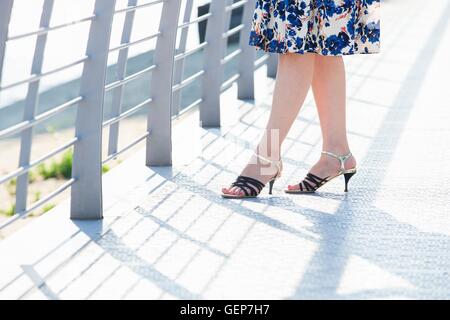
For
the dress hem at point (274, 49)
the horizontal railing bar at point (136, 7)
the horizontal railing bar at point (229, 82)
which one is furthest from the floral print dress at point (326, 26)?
the horizontal railing bar at point (229, 82)

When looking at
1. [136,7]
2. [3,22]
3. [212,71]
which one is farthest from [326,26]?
[212,71]

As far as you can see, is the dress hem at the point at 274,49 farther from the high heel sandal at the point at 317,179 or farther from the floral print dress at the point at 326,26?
the high heel sandal at the point at 317,179

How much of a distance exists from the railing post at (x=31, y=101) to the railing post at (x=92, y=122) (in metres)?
0.19

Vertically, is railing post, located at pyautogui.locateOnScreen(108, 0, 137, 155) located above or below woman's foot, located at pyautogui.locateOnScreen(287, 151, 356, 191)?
above

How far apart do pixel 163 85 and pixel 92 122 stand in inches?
31.9

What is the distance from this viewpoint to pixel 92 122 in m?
3.43

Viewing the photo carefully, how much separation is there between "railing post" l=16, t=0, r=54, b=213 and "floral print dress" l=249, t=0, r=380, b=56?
813 millimetres

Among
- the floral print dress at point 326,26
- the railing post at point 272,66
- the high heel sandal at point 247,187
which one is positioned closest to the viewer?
the floral print dress at point 326,26

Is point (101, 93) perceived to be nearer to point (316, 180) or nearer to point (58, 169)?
point (316, 180)

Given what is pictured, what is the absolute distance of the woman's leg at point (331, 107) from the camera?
372 centimetres

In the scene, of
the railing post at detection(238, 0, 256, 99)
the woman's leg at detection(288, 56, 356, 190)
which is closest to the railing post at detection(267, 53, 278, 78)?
the railing post at detection(238, 0, 256, 99)

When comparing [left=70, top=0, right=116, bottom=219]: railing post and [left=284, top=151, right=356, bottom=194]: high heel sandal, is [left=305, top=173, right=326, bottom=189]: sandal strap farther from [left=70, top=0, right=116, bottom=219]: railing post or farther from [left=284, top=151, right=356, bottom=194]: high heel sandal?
[left=70, top=0, right=116, bottom=219]: railing post

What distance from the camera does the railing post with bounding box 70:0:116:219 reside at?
11.1 feet

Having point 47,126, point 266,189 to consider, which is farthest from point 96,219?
point 47,126
